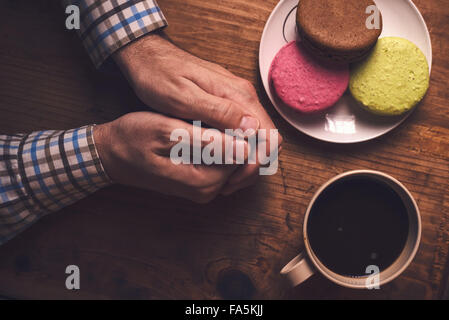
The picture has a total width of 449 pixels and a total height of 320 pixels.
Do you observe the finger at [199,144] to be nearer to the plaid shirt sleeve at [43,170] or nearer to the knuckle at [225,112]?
the knuckle at [225,112]

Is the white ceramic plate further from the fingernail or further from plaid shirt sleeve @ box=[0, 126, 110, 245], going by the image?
plaid shirt sleeve @ box=[0, 126, 110, 245]

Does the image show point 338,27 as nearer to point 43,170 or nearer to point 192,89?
point 192,89

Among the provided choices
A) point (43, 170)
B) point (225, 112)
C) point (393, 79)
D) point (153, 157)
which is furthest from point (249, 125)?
point (43, 170)

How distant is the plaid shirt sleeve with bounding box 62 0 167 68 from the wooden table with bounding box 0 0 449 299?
68mm

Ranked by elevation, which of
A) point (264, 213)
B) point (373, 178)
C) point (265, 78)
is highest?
point (265, 78)

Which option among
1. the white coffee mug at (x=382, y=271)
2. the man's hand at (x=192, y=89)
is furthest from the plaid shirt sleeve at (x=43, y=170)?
the white coffee mug at (x=382, y=271)

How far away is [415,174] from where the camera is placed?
681mm

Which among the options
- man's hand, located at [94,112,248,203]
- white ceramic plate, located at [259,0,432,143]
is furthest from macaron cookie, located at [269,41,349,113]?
man's hand, located at [94,112,248,203]

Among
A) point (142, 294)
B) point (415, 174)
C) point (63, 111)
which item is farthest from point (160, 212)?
point (415, 174)

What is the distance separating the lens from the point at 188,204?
69cm

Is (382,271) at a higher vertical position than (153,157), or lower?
lower

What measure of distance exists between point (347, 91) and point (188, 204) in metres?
0.36
